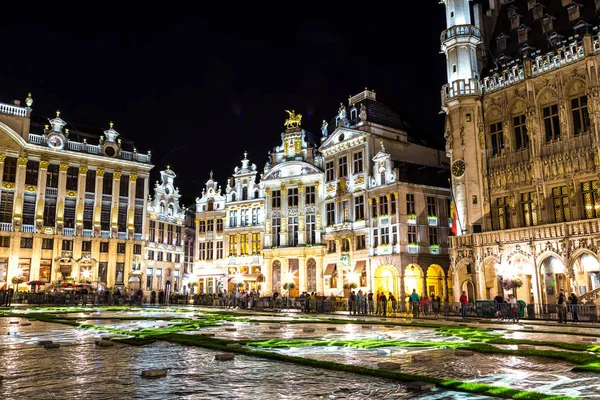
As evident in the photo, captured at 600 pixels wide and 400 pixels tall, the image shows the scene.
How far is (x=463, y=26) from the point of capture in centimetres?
4181

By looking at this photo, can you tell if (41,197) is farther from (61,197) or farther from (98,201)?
(98,201)

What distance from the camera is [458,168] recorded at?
1607 inches

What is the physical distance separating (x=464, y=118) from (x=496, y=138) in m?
2.94

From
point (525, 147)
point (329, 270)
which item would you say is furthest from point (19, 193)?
point (525, 147)

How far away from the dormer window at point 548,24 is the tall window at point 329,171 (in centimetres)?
2388

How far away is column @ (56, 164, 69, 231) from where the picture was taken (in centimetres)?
6156

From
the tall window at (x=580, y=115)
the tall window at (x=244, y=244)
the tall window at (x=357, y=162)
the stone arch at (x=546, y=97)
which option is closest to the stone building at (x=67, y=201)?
the tall window at (x=244, y=244)

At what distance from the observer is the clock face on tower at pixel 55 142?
204 feet

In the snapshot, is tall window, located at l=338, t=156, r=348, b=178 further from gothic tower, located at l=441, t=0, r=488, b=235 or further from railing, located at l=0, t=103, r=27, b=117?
railing, located at l=0, t=103, r=27, b=117

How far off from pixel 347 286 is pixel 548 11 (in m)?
29.2

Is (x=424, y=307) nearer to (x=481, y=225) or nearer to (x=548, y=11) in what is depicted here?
(x=481, y=225)

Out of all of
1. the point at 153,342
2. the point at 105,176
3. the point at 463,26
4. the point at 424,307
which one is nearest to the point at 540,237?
the point at 424,307

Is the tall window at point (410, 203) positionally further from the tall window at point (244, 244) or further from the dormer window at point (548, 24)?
the tall window at point (244, 244)

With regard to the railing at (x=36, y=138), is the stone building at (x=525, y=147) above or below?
below
